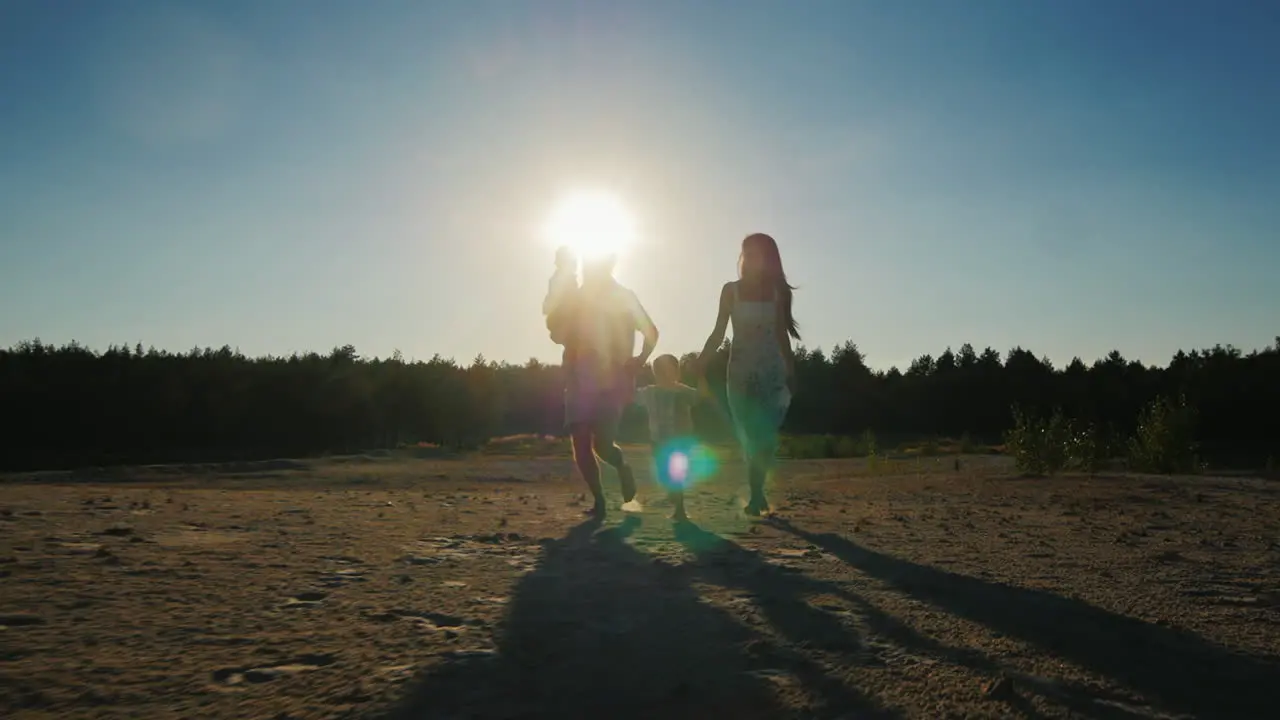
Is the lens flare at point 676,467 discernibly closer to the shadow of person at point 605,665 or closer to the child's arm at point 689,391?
the child's arm at point 689,391

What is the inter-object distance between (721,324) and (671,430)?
3.28 ft

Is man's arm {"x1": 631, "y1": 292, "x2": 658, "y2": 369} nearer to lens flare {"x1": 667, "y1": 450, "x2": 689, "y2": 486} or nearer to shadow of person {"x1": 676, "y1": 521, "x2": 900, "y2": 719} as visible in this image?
lens flare {"x1": 667, "y1": 450, "x2": 689, "y2": 486}

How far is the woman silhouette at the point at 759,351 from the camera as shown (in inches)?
271

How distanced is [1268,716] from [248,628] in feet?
9.56

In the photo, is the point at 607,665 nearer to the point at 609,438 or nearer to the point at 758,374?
the point at 609,438

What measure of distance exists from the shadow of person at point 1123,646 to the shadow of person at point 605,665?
936 mm

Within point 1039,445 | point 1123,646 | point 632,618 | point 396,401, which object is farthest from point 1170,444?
point 396,401

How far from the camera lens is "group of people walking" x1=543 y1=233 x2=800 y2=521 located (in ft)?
22.2

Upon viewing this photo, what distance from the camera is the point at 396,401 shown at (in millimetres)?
42562

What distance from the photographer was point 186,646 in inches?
106

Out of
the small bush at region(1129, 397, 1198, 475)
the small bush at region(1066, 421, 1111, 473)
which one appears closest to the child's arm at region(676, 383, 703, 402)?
the small bush at region(1066, 421, 1111, 473)

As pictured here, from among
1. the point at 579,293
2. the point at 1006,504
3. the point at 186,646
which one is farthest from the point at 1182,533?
the point at 186,646

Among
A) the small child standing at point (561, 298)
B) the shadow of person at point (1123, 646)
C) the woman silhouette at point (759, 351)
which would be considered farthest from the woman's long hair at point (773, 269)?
the shadow of person at point (1123, 646)

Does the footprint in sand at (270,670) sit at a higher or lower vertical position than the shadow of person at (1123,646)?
higher
